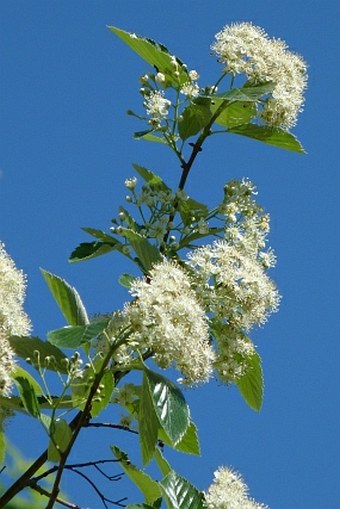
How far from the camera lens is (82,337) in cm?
254

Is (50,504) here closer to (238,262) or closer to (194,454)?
(194,454)

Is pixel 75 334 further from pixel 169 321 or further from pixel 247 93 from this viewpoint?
pixel 247 93

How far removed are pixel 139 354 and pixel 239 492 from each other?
0.44 meters

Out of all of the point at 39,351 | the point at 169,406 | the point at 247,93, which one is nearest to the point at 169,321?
the point at 169,406

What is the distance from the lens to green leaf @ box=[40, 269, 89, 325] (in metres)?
2.87

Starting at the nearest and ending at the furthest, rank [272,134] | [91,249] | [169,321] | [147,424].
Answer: [169,321] < [147,424] < [91,249] < [272,134]

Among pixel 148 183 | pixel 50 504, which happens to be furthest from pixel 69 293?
pixel 50 504

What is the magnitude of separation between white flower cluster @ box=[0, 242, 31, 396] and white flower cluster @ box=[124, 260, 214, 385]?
33 cm

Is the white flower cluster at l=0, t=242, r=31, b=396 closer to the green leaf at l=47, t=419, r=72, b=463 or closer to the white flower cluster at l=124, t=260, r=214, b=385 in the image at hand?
the green leaf at l=47, t=419, r=72, b=463

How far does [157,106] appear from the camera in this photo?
315 centimetres

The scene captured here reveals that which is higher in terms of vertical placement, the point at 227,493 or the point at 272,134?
the point at 272,134

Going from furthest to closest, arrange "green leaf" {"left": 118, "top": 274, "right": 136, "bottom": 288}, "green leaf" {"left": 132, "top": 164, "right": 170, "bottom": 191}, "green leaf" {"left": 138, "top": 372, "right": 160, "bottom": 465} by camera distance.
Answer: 1. "green leaf" {"left": 132, "top": 164, "right": 170, "bottom": 191}
2. "green leaf" {"left": 118, "top": 274, "right": 136, "bottom": 288}
3. "green leaf" {"left": 138, "top": 372, "right": 160, "bottom": 465}

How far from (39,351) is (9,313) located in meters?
0.13

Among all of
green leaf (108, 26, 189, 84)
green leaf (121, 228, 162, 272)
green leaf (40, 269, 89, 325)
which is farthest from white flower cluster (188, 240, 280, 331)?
green leaf (108, 26, 189, 84)
